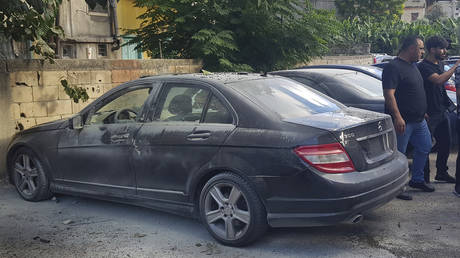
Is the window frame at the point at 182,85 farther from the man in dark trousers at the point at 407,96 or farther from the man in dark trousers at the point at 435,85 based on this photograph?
the man in dark trousers at the point at 435,85

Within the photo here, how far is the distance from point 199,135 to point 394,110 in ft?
7.83

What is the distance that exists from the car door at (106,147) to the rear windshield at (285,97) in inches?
43.7

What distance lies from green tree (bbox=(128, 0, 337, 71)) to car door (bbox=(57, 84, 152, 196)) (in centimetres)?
518

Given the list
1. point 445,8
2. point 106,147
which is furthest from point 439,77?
point 445,8

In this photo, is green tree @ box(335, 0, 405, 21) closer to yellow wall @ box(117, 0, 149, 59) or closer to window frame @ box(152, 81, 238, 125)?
yellow wall @ box(117, 0, 149, 59)

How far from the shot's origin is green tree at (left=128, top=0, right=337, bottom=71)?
10.8 meters

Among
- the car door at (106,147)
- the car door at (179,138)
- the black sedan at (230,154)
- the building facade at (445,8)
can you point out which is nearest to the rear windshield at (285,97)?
the black sedan at (230,154)

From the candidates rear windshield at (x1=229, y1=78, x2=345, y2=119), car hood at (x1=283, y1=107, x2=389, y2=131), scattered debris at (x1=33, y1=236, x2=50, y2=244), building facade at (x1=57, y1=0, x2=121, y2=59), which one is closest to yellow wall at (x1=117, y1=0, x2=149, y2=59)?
building facade at (x1=57, y1=0, x2=121, y2=59)

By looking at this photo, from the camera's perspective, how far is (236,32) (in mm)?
11250

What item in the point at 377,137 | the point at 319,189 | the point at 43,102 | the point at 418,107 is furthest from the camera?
the point at 43,102

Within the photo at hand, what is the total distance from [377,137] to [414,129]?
1.54 m

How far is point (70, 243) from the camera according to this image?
185 inches

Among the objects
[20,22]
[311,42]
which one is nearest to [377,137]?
[20,22]

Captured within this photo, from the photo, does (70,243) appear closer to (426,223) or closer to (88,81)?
(426,223)
